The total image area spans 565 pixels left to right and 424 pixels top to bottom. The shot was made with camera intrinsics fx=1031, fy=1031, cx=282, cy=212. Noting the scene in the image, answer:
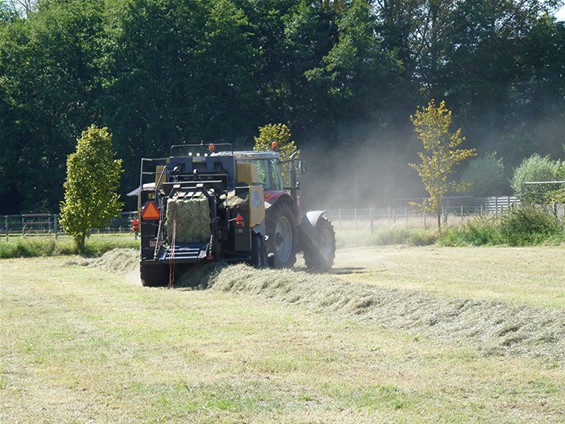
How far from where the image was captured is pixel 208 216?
21.0 m

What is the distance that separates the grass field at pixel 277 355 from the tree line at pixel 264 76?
44.9 meters

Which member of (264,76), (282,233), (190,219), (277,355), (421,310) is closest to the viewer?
(277,355)

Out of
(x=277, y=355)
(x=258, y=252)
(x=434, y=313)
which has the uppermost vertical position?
(x=258, y=252)

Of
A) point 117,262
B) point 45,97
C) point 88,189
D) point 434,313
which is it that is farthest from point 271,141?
point 434,313

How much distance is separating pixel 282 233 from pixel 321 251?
5.52 feet

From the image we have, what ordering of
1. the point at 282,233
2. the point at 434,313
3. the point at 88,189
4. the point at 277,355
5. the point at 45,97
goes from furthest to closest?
the point at 45,97 < the point at 88,189 < the point at 282,233 < the point at 434,313 < the point at 277,355

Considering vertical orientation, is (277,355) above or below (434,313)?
below

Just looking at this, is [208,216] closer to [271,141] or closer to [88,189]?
[88,189]

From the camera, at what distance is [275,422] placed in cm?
814

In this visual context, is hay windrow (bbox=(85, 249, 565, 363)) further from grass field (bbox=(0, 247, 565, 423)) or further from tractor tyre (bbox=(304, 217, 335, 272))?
tractor tyre (bbox=(304, 217, 335, 272))

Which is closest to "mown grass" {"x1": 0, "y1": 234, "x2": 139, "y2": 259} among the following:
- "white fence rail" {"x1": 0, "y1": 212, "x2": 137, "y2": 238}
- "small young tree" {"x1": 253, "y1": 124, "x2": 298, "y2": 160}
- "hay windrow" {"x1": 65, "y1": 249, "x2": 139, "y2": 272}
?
"hay windrow" {"x1": 65, "y1": 249, "x2": 139, "y2": 272}

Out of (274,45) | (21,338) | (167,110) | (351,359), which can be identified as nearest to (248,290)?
(21,338)

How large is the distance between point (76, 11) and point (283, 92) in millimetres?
14809

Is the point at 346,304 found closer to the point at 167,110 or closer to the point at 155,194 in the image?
the point at 155,194
